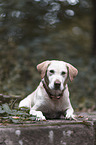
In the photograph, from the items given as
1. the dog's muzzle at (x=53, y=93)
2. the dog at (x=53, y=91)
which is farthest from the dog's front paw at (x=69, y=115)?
the dog's muzzle at (x=53, y=93)

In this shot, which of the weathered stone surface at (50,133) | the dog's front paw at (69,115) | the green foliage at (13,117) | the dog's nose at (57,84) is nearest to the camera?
the weathered stone surface at (50,133)

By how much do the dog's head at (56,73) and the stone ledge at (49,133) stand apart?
0.49 m

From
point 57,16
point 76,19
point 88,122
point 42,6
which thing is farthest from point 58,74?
point 76,19

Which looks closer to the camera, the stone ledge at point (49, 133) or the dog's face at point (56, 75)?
the stone ledge at point (49, 133)

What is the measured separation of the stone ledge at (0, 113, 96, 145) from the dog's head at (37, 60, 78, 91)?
0.49 meters

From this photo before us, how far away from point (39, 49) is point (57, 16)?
1536 mm

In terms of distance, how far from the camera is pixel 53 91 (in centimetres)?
303

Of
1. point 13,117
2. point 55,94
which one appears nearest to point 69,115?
point 55,94

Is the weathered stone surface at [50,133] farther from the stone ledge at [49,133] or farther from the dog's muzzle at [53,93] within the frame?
the dog's muzzle at [53,93]

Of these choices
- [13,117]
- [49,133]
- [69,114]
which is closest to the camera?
[49,133]

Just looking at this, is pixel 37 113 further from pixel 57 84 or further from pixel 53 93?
pixel 57 84

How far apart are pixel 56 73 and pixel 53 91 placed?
10.0 inches

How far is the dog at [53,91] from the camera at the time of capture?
115 inches

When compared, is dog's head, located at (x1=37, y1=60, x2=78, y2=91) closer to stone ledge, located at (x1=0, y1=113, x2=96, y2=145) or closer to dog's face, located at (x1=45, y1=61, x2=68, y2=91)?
dog's face, located at (x1=45, y1=61, x2=68, y2=91)
